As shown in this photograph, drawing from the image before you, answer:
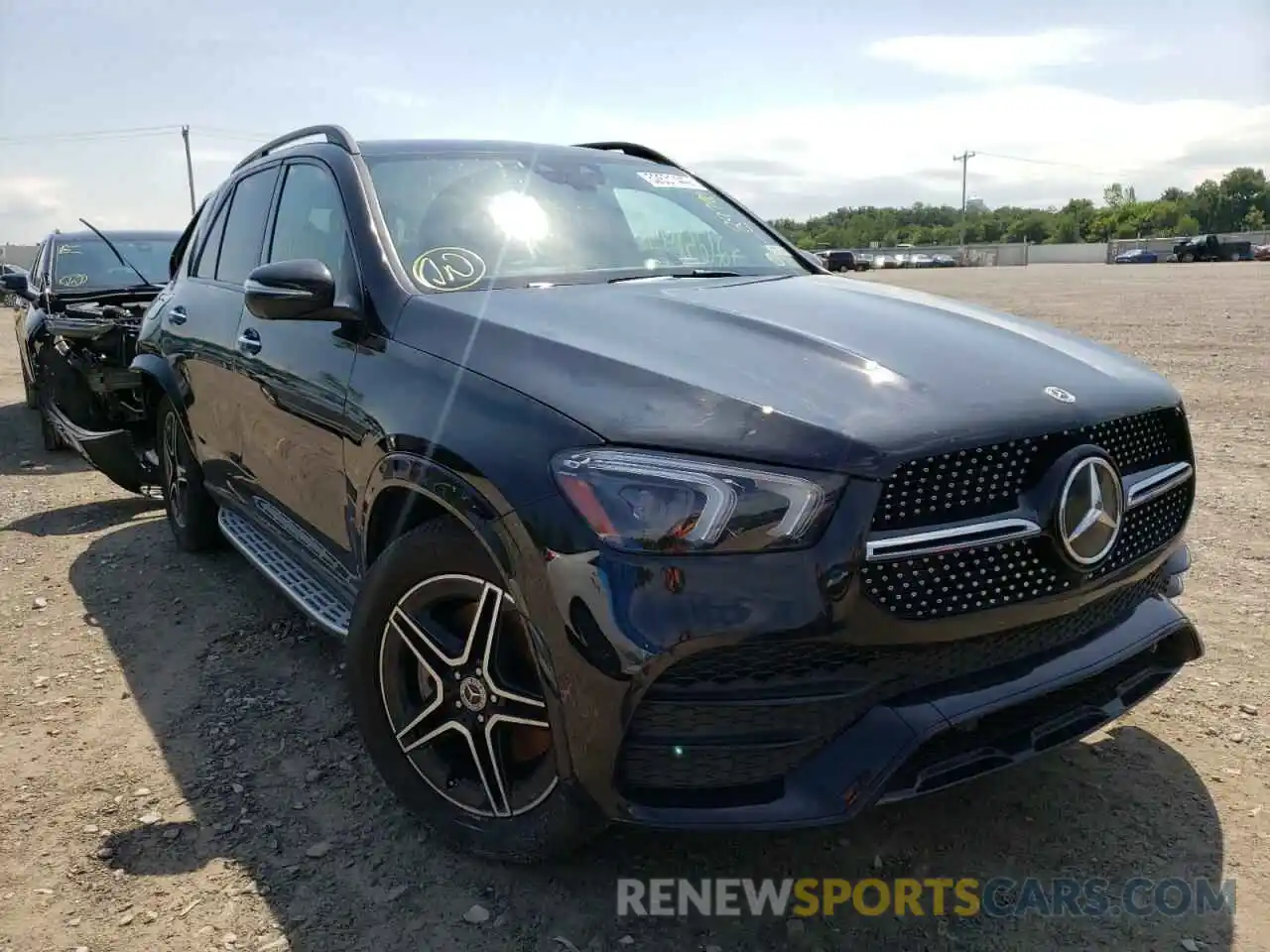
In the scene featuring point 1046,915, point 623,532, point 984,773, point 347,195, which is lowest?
point 1046,915

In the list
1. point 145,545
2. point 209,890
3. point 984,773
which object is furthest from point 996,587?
point 145,545

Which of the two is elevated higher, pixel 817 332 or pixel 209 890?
pixel 817 332

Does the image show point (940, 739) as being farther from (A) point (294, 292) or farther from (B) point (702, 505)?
(A) point (294, 292)

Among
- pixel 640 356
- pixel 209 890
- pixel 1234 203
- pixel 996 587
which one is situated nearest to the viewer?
pixel 996 587

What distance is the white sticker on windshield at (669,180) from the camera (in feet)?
12.8

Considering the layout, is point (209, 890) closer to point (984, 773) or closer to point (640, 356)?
point (640, 356)

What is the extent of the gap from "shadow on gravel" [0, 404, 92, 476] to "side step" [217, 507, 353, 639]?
4.14m

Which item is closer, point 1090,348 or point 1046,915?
point 1046,915

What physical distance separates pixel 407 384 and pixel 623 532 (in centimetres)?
92

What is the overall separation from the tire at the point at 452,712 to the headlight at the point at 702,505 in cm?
38

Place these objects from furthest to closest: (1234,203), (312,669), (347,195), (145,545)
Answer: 1. (1234,203)
2. (145,545)
3. (312,669)
4. (347,195)

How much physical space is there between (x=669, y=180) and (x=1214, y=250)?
6553 centimetres

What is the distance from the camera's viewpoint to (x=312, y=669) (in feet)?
12.2

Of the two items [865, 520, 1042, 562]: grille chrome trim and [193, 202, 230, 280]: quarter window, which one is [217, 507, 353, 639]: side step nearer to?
[193, 202, 230, 280]: quarter window
